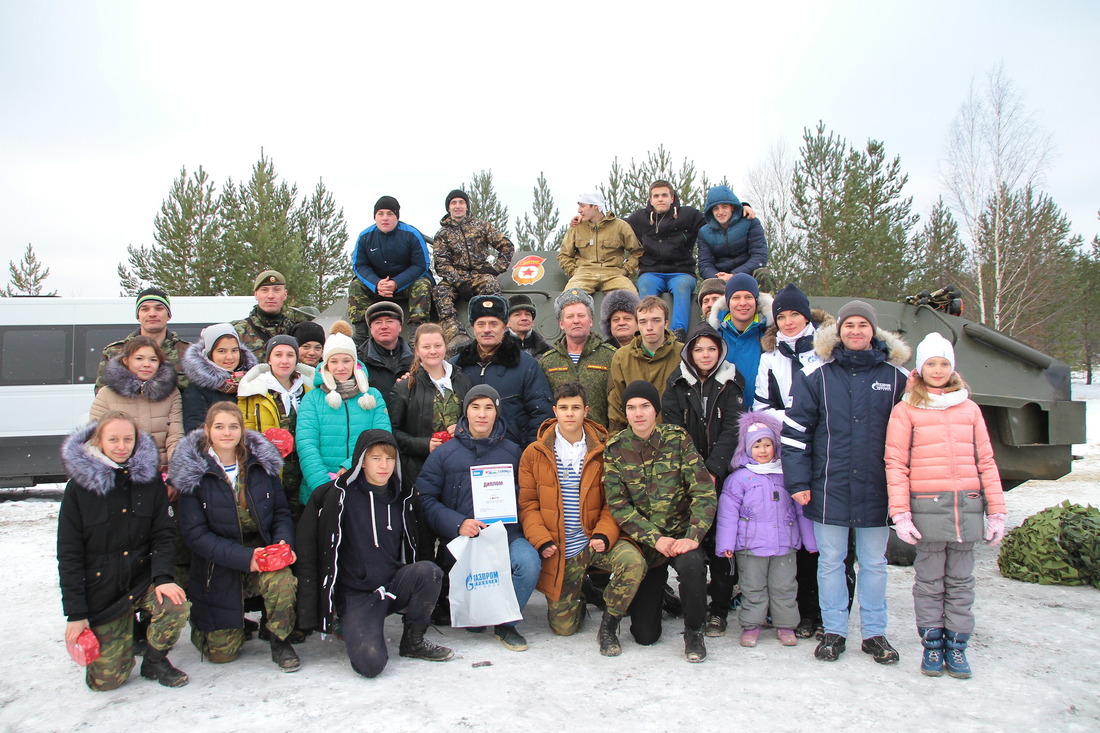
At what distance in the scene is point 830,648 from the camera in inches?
157

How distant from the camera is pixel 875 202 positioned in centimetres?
1977

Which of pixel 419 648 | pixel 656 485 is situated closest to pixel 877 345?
pixel 656 485

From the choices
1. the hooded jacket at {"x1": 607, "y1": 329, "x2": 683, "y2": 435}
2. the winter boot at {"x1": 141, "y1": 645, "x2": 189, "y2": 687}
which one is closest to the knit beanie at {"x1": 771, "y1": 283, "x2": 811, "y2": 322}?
the hooded jacket at {"x1": 607, "y1": 329, "x2": 683, "y2": 435}

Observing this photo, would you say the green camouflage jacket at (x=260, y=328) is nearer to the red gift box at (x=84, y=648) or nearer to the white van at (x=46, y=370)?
the red gift box at (x=84, y=648)

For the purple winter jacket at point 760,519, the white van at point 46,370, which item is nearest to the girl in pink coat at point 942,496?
the purple winter jacket at point 760,519

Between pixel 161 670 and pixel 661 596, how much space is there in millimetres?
2553

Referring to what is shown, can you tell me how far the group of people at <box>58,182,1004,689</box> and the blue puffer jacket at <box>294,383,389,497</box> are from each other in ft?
0.04

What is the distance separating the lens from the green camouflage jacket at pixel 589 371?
17.0 ft

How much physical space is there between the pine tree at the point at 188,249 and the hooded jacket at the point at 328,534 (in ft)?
53.3

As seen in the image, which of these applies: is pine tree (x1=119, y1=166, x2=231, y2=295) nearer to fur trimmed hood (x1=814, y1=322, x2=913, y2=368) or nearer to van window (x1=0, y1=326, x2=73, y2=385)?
van window (x1=0, y1=326, x2=73, y2=385)

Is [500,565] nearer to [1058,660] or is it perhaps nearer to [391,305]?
[391,305]

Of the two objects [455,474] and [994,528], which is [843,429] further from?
[455,474]

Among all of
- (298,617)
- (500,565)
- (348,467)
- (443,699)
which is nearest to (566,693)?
(443,699)

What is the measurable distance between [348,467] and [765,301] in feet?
9.04
